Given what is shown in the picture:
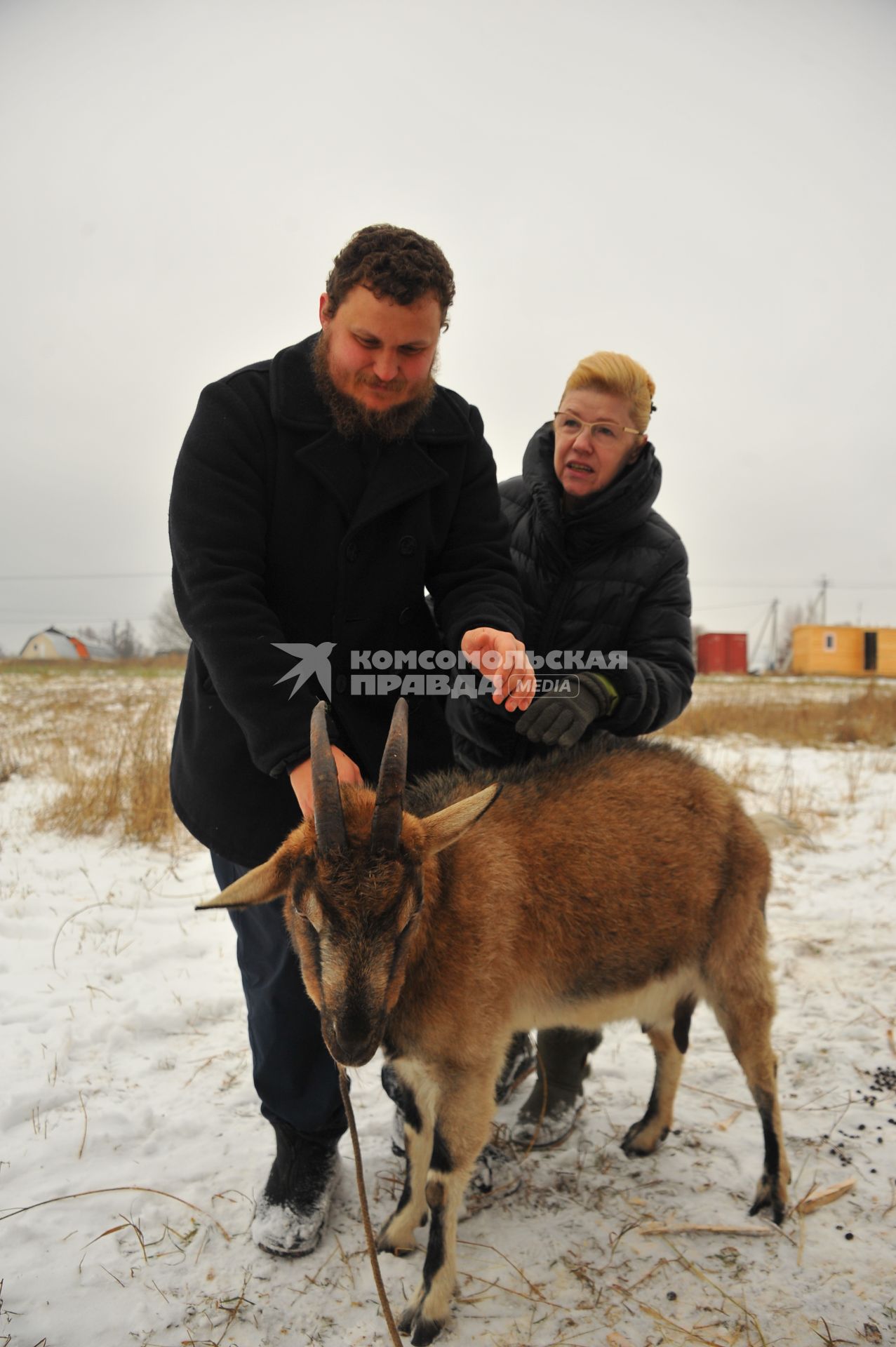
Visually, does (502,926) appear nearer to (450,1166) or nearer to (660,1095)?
(450,1166)

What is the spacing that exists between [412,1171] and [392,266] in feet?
11.0

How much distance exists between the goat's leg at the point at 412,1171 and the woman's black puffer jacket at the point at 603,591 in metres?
1.53

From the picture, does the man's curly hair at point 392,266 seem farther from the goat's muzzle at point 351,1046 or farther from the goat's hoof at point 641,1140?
the goat's hoof at point 641,1140

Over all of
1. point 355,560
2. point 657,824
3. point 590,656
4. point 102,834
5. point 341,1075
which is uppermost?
point 355,560

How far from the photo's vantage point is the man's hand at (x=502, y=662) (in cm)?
261

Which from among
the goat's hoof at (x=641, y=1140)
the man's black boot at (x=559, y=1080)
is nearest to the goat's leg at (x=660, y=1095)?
the goat's hoof at (x=641, y=1140)

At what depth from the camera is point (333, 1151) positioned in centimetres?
322

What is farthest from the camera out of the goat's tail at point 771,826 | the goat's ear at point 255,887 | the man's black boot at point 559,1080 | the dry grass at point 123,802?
the dry grass at point 123,802

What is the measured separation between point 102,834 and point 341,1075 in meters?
5.75

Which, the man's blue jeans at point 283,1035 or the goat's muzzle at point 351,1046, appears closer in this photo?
the goat's muzzle at point 351,1046

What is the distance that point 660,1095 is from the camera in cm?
368

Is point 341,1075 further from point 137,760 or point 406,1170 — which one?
point 137,760

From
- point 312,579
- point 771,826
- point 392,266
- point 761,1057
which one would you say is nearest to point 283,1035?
point 312,579

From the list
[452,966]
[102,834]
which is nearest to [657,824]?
[452,966]
